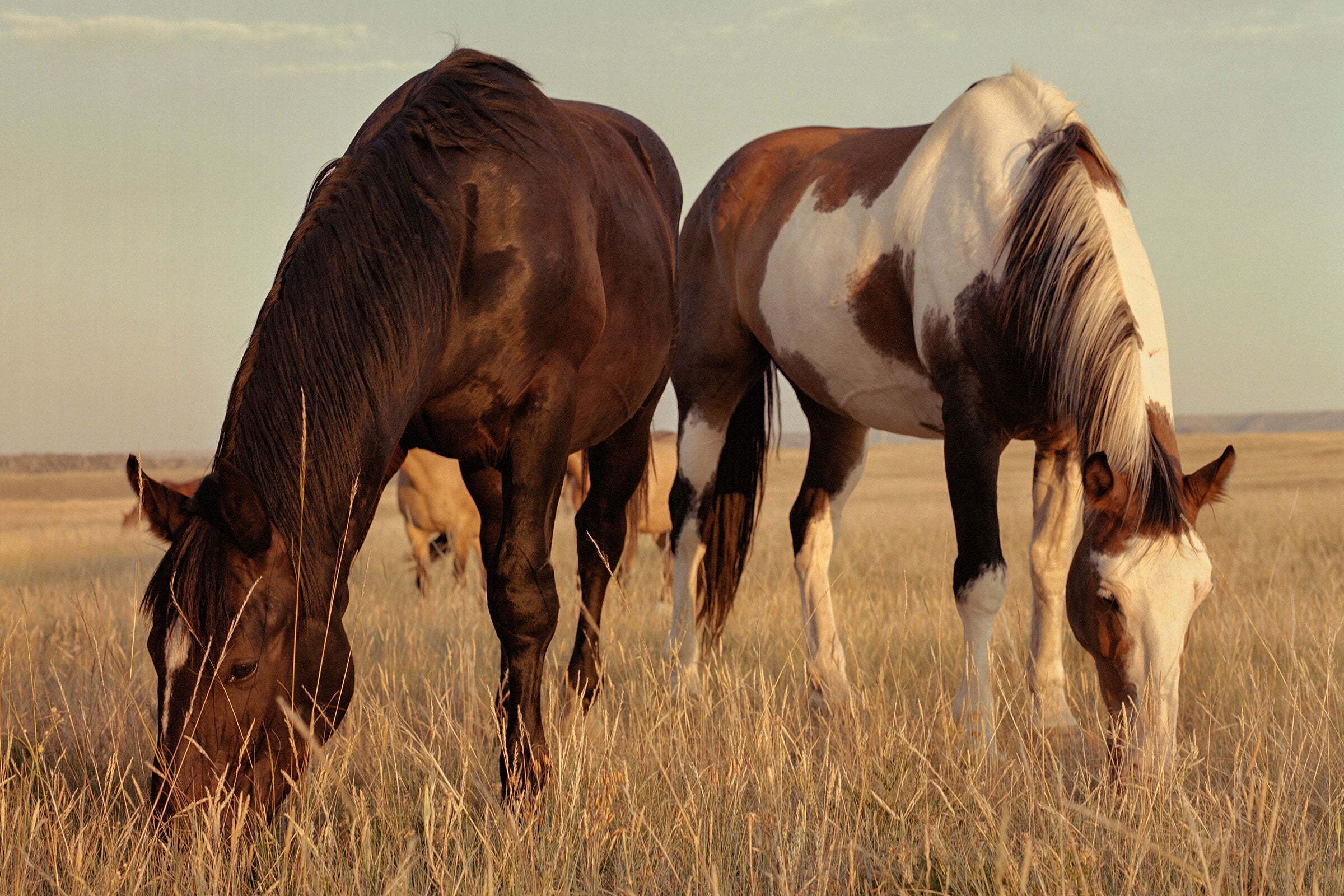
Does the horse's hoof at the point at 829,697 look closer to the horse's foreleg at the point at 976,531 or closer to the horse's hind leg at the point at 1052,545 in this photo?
the horse's foreleg at the point at 976,531

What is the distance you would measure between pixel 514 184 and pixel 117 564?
11074 mm

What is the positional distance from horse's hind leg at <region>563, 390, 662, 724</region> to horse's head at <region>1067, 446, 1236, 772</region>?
1.81 metres

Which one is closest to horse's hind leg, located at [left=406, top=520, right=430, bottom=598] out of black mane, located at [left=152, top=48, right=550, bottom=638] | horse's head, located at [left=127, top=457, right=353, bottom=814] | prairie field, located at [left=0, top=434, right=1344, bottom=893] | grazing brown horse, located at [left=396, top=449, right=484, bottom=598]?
grazing brown horse, located at [left=396, top=449, right=484, bottom=598]

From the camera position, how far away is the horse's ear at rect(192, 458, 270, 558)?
216cm

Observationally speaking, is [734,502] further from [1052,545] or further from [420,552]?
[420,552]

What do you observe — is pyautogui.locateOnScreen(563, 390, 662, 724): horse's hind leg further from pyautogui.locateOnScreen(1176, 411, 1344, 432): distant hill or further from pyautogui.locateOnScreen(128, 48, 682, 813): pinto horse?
pyautogui.locateOnScreen(1176, 411, 1344, 432): distant hill

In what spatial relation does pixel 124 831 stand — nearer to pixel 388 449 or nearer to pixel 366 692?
pixel 388 449

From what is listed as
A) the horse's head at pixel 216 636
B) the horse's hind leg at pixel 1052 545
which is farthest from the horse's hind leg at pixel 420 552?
the horse's head at pixel 216 636

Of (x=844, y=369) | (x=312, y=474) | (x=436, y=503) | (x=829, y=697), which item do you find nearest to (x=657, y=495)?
(x=436, y=503)

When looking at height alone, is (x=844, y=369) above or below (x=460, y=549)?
above

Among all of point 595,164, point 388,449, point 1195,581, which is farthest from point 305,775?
point 1195,581

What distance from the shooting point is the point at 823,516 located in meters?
5.50

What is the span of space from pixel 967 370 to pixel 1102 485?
0.97 m

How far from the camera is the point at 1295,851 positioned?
8.10ft
